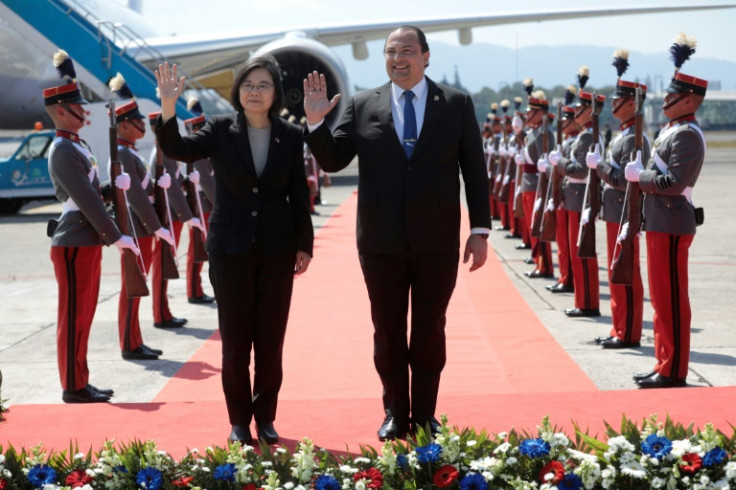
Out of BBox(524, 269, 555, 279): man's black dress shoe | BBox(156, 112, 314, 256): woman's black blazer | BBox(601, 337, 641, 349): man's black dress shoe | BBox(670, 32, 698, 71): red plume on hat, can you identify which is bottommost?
BBox(524, 269, 555, 279): man's black dress shoe

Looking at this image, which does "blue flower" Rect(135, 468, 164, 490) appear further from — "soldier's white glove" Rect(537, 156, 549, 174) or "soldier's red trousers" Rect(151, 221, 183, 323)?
"soldier's white glove" Rect(537, 156, 549, 174)

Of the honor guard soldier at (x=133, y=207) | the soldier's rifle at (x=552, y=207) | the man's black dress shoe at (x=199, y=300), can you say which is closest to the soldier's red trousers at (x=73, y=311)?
the honor guard soldier at (x=133, y=207)

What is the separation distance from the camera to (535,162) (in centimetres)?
1100

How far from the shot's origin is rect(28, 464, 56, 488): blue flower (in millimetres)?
3516

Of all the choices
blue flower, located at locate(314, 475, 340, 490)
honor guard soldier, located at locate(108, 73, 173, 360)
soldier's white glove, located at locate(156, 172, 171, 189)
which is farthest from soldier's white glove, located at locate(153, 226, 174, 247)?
blue flower, located at locate(314, 475, 340, 490)

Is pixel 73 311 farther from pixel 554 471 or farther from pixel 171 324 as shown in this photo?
pixel 554 471

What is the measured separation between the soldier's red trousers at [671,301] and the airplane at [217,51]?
1239 centimetres

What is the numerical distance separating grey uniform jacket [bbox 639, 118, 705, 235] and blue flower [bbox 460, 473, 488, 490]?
2.66 metres

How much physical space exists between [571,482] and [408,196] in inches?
54.9

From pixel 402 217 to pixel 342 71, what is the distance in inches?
708

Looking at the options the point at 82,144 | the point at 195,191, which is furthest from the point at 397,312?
the point at 195,191

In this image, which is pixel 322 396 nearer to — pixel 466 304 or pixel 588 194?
pixel 588 194

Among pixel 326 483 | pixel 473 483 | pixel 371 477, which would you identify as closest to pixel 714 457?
pixel 473 483

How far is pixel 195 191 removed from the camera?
9031mm
